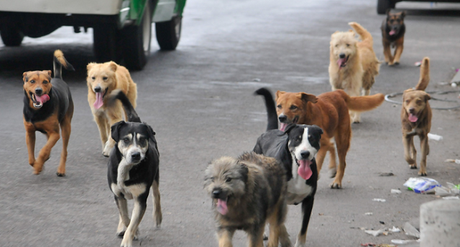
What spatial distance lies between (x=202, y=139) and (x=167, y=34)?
749 cm

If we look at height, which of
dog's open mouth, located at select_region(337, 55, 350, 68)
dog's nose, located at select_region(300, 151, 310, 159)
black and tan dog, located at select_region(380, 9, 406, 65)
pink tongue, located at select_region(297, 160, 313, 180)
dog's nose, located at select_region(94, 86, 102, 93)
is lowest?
black and tan dog, located at select_region(380, 9, 406, 65)

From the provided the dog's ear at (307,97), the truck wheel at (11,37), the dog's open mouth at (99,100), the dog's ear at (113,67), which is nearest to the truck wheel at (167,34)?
the truck wheel at (11,37)

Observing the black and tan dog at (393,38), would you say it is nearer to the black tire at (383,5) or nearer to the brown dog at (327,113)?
the brown dog at (327,113)

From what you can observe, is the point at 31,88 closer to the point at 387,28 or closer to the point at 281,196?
the point at 281,196

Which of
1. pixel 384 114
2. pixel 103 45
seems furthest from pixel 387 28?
pixel 103 45

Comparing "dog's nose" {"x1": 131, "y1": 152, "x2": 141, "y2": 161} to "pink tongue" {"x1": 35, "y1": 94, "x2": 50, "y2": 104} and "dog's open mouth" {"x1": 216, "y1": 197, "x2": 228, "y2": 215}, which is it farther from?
"pink tongue" {"x1": 35, "y1": 94, "x2": 50, "y2": 104}

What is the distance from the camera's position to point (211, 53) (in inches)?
590

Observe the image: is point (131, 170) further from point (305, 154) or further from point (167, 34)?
point (167, 34)

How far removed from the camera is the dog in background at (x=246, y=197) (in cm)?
383

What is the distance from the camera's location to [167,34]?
1496cm

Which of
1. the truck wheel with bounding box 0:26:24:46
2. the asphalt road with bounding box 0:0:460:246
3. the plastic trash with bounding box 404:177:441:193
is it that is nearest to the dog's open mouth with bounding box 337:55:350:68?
the asphalt road with bounding box 0:0:460:246

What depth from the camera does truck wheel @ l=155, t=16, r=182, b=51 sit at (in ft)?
49.0

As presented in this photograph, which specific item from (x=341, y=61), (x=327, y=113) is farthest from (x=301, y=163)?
(x=341, y=61)

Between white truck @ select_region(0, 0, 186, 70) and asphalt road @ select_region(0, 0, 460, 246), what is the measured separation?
18.8 inches
